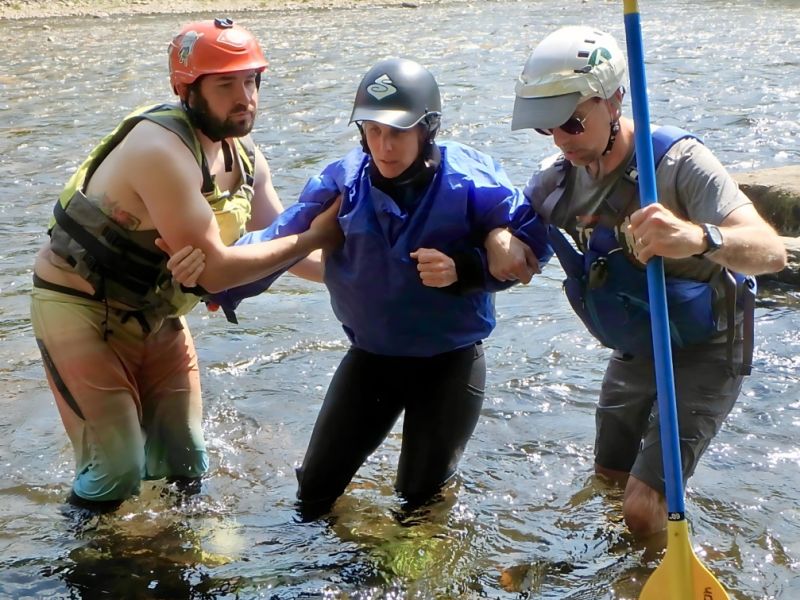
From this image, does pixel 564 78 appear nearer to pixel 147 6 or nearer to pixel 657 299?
pixel 657 299

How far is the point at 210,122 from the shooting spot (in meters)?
4.79

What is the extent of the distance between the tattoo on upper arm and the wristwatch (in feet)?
7.99

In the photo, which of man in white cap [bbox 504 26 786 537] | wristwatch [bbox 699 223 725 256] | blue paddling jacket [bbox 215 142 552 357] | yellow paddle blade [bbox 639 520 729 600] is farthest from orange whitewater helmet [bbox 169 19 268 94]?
yellow paddle blade [bbox 639 520 729 600]

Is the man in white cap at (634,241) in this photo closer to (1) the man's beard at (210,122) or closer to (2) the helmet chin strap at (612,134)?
(2) the helmet chin strap at (612,134)

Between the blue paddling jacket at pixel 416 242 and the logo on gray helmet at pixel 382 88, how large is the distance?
16.0 inches

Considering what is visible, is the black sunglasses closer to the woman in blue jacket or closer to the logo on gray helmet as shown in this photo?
the woman in blue jacket

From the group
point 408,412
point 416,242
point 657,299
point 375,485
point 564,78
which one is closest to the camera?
point 657,299

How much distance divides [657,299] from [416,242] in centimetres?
114

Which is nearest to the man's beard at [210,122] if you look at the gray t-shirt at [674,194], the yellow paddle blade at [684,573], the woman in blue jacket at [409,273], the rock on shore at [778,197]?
the woman in blue jacket at [409,273]

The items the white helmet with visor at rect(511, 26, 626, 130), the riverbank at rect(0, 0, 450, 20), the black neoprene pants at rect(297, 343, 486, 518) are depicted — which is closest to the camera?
the white helmet with visor at rect(511, 26, 626, 130)

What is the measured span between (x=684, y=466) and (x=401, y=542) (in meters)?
1.53

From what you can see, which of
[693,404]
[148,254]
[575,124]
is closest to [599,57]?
[575,124]

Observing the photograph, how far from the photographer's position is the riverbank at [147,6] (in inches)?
1629

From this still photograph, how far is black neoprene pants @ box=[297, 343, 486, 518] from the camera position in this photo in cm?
509
